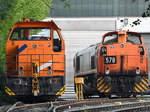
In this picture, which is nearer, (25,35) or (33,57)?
(33,57)

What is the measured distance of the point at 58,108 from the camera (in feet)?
41.7

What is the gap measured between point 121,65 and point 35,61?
4.25m

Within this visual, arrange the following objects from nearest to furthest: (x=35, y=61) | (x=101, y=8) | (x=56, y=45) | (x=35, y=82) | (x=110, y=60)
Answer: (x=35, y=82)
(x=35, y=61)
(x=56, y=45)
(x=110, y=60)
(x=101, y=8)

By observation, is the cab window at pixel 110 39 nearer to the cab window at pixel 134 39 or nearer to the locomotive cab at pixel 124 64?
the locomotive cab at pixel 124 64

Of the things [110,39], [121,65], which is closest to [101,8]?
[110,39]

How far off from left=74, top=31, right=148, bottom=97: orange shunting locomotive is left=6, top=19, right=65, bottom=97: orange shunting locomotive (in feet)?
9.18

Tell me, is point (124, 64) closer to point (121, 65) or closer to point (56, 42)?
point (121, 65)

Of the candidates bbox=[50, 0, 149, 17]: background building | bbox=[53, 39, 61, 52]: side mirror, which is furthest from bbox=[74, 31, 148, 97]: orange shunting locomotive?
bbox=[50, 0, 149, 17]: background building

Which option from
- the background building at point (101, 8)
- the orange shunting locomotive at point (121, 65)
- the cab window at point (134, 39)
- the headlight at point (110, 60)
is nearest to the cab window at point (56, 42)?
the orange shunting locomotive at point (121, 65)

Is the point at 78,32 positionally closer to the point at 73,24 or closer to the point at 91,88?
the point at 73,24

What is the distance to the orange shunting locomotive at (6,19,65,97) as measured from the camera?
15633 mm

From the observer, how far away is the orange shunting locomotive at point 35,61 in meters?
15.6

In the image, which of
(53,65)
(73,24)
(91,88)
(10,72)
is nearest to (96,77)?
(91,88)

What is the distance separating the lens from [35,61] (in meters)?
16.1
